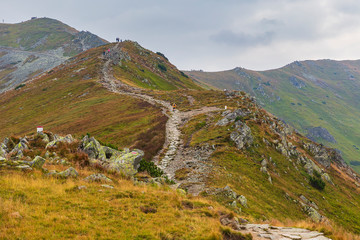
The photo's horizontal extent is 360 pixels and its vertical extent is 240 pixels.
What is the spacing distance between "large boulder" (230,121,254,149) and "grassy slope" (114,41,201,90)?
7313 cm

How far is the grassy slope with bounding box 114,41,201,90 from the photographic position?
10481 centimetres

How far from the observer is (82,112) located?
2280 inches

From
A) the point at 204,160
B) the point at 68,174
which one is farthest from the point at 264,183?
the point at 68,174

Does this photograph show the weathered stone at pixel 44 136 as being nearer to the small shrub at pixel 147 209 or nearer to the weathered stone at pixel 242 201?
the small shrub at pixel 147 209

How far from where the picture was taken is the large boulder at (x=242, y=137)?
30.2m

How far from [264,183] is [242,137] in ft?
30.9

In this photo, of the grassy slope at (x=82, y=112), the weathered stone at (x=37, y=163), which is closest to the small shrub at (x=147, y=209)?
the weathered stone at (x=37, y=163)

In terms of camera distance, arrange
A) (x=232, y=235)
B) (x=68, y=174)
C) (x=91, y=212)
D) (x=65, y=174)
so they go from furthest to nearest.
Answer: (x=68, y=174), (x=65, y=174), (x=91, y=212), (x=232, y=235)

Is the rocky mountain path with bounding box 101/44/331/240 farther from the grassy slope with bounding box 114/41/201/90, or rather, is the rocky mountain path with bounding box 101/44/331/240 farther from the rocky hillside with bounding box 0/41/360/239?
the grassy slope with bounding box 114/41/201/90

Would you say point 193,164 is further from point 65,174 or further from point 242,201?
point 65,174

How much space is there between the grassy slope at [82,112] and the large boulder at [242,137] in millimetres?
13035

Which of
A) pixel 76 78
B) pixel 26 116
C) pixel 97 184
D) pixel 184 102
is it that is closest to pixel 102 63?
pixel 76 78

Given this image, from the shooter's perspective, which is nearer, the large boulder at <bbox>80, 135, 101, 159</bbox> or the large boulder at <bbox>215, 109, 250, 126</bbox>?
the large boulder at <bbox>80, 135, 101, 159</bbox>

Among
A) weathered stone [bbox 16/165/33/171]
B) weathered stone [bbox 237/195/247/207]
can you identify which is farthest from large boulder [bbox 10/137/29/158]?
weathered stone [bbox 237/195/247/207]
